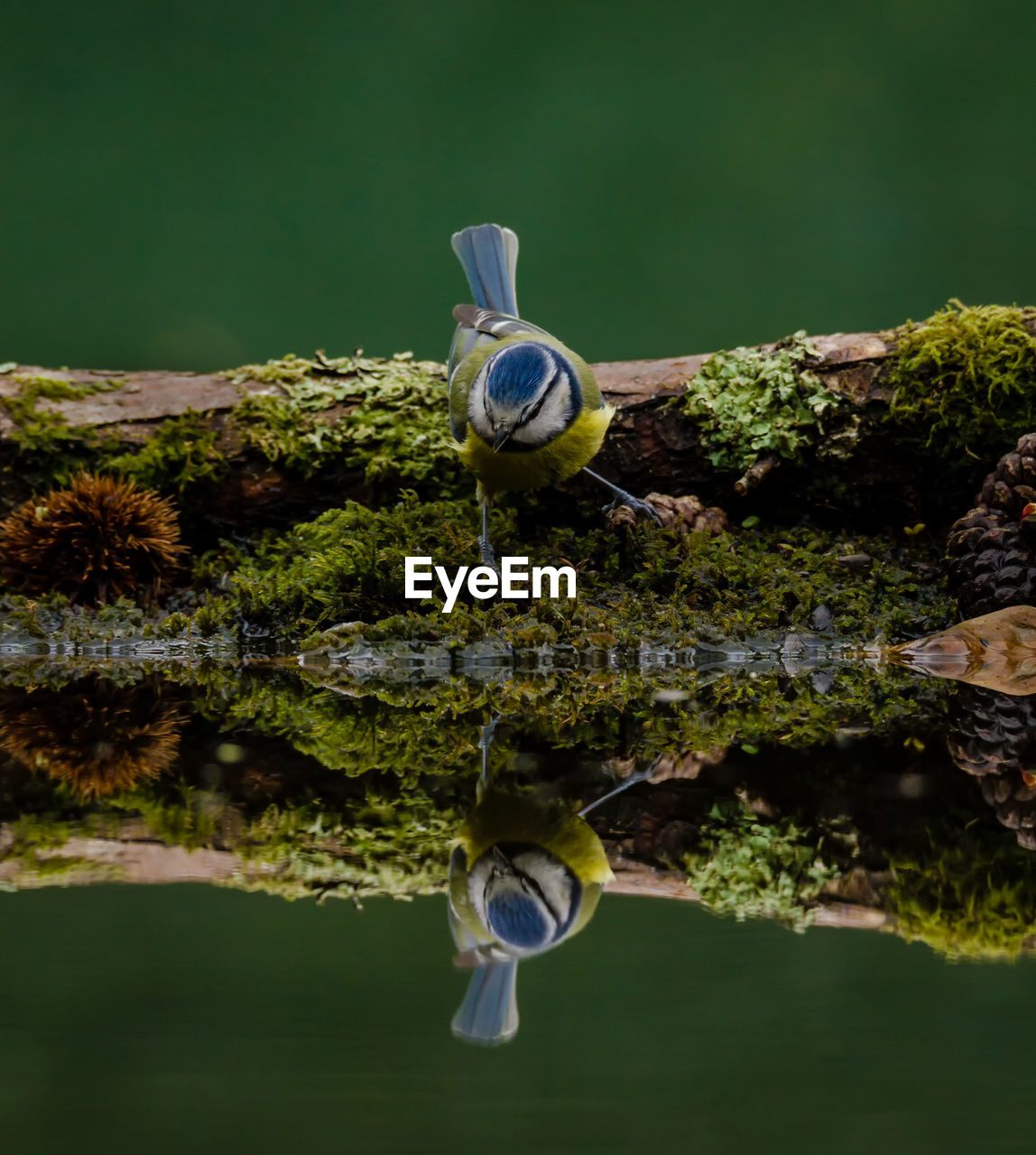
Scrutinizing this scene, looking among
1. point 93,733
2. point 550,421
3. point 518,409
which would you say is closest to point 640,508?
point 550,421

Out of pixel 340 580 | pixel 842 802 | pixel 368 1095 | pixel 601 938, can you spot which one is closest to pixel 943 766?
pixel 842 802

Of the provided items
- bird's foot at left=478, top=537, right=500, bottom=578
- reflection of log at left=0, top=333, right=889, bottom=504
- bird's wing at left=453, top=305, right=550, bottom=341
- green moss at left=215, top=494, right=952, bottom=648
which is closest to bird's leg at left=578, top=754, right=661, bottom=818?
green moss at left=215, top=494, right=952, bottom=648

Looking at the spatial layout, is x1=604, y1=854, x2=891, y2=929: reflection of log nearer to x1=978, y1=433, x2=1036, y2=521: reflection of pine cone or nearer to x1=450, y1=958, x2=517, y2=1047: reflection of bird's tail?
x1=450, y1=958, x2=517, y2=1047: reflection of bird's tail

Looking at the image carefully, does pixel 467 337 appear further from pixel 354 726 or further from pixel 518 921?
→ pixel 518 921

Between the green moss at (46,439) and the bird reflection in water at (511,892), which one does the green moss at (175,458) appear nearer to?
the green moss at (46,439)

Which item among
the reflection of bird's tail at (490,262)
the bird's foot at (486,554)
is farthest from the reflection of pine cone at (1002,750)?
the reflection of bird's tail at (490,262)
